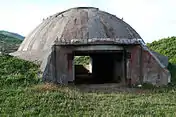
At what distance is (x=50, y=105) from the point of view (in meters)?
8.86

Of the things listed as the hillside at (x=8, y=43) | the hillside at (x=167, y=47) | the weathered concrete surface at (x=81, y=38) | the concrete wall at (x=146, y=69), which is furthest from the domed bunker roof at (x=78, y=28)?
the hillside at (x=167, y=47)

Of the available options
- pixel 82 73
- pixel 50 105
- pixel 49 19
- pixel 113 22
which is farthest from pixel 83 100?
pixel 82 73

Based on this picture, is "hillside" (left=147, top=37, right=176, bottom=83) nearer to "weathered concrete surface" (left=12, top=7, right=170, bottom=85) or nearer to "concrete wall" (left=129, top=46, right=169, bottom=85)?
"concrete wall" (left=129, top=46, right=169, bottom=85)

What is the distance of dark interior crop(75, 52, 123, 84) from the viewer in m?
16.2

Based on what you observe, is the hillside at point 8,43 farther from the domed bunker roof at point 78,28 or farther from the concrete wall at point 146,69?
the concrete wall at point 146,69

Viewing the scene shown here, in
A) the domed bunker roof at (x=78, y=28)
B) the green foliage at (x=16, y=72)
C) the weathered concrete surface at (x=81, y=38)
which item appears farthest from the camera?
the domed bunker roof at (x=78, y=28)

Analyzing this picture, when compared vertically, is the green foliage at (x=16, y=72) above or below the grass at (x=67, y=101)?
above

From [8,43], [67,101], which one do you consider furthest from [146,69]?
A: [8,43]

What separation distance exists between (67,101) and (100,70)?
974 centimetres

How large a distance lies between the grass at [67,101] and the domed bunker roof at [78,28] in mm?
2652

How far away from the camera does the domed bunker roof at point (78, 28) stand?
13.8 metres

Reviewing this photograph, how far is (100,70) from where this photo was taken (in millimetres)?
18875

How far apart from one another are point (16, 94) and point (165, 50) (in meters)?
15.7

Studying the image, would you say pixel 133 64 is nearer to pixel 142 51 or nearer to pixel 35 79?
pixel 142 51
